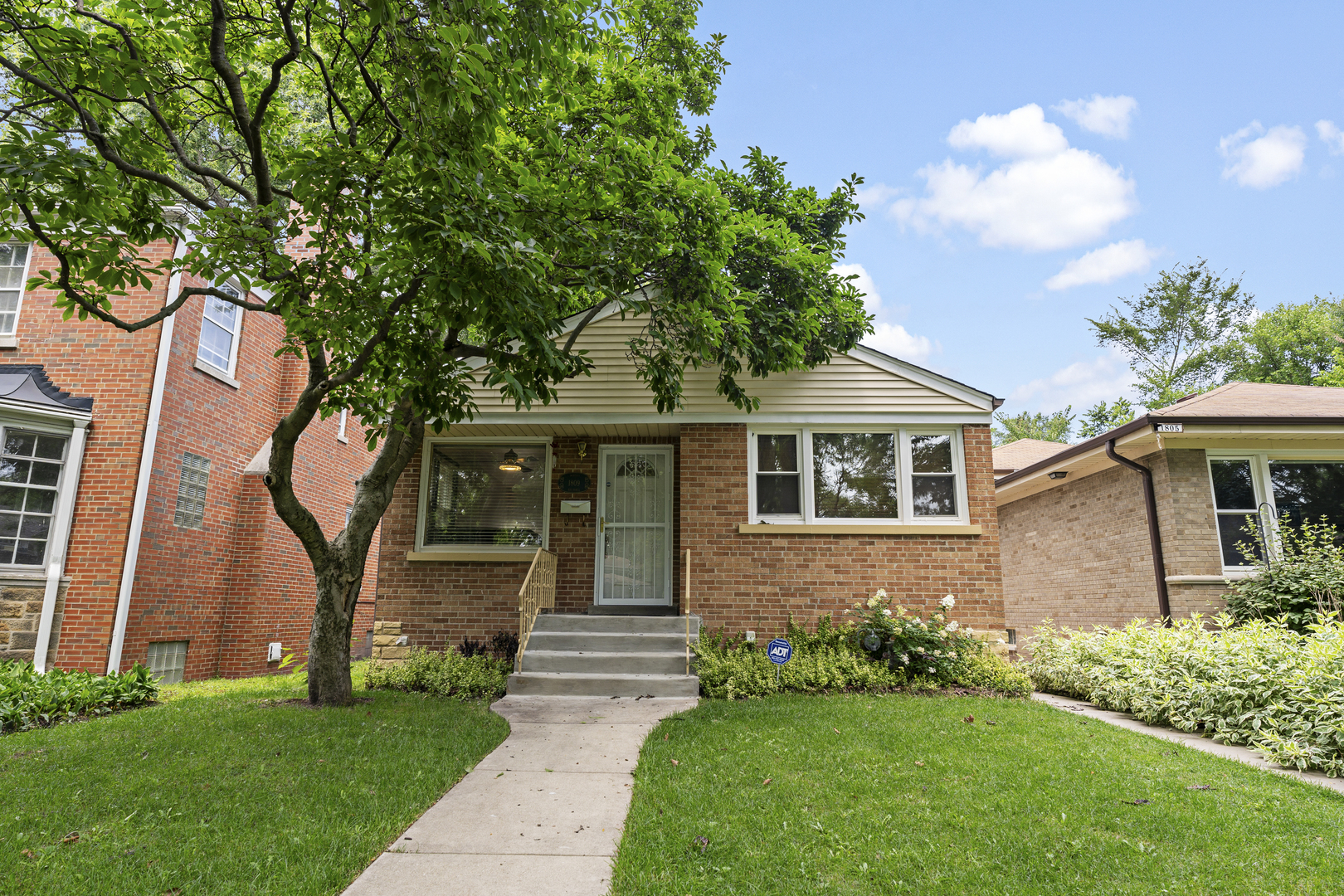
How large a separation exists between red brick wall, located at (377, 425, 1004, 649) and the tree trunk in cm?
249

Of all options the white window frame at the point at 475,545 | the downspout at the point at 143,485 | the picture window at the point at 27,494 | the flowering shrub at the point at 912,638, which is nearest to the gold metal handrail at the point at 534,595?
the white window frame at the point at 475,545

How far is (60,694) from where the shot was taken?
661 cm

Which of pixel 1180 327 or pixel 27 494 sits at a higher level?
pixel 1180 327

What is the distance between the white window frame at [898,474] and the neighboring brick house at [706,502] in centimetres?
2

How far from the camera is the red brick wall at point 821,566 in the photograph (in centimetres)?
866

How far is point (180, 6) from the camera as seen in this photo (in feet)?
19.7

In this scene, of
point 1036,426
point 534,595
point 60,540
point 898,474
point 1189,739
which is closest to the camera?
point 1189,739

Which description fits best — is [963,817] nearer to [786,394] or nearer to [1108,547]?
[786,394]

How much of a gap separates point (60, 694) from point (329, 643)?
2.63m

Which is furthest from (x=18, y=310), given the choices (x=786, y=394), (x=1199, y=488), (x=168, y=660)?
(x=1199, y=488)

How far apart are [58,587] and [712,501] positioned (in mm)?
8378

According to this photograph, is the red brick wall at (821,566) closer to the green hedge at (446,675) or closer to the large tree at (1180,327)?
the green hedge at (446,675)

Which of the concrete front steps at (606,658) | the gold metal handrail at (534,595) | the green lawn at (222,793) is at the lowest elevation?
the green lawn at (222,793)

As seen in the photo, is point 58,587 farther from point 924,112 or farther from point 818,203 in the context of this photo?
point 924,112
